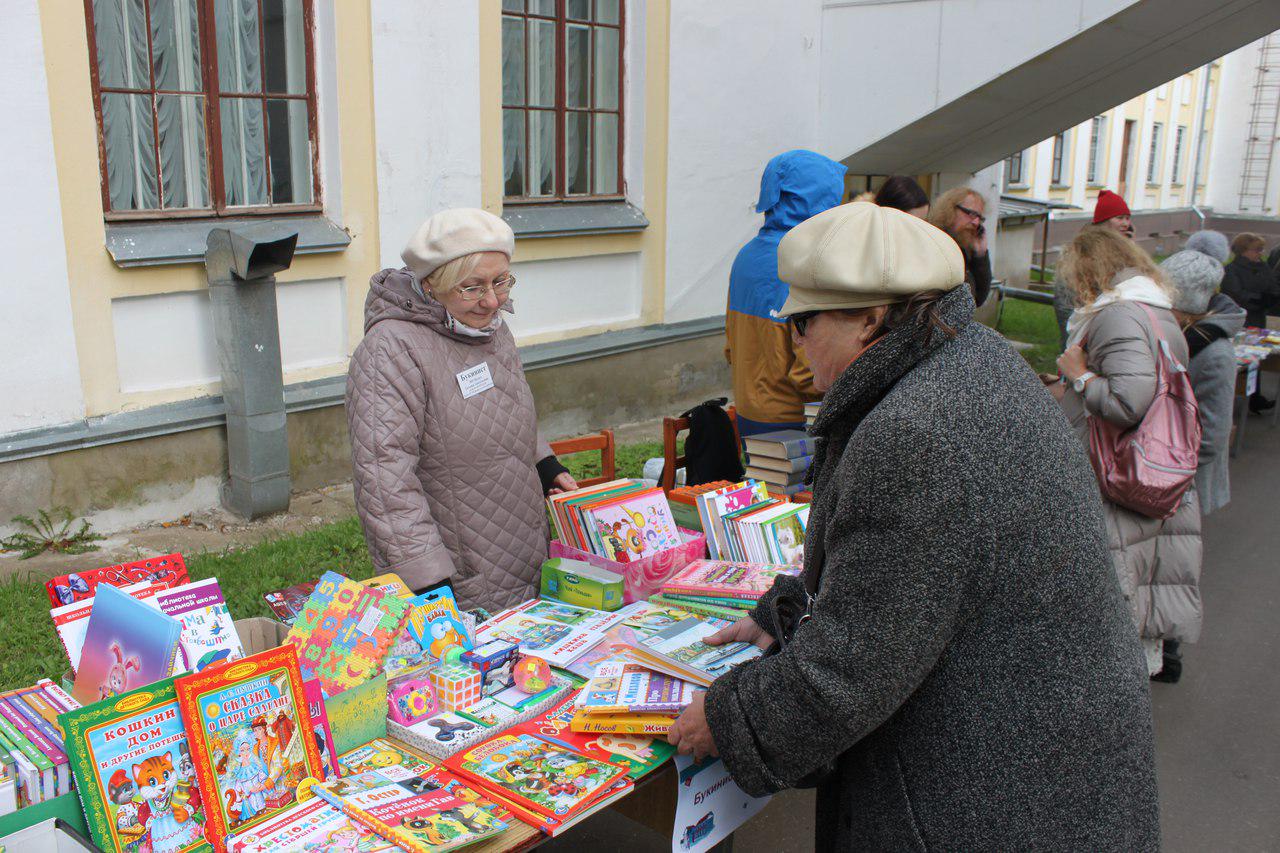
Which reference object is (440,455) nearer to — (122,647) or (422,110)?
(122,647)

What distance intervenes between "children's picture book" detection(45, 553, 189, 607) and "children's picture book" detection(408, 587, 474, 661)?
502mm

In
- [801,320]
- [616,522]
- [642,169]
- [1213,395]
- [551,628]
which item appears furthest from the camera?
[642,169]

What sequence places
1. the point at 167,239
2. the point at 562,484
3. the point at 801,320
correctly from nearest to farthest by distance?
the point at 801,320 < the point at 562,484 < the point at 167,239

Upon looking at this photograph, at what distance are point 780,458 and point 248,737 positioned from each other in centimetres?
243

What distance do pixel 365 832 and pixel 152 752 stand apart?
372 millimetres

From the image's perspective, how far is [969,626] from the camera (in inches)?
61.7

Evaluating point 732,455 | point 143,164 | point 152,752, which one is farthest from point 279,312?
point 152,752

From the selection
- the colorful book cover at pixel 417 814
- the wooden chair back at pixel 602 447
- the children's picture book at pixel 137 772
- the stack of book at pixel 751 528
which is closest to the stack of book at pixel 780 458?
the wooden chair back at pixel 602 447

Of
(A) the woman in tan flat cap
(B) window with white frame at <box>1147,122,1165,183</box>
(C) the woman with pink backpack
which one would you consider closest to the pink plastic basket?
(A) the woman in tan flat cap

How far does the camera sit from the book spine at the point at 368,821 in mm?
1706

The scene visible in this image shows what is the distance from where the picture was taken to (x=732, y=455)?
164 inches

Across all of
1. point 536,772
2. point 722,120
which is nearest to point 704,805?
point 536,772

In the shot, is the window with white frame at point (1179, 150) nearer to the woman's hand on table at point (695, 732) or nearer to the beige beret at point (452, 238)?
the beige beret at point (452, 238)

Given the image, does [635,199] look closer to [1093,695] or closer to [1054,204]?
[1093,695]
